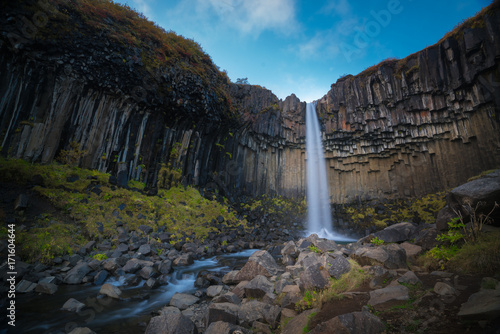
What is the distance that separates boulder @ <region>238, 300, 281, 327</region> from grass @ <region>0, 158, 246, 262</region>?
7952 millimetres

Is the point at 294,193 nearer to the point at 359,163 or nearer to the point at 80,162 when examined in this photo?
the point at 359,163

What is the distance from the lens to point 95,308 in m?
5.54

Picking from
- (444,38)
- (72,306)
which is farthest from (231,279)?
(444,38)

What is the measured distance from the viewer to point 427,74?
71.6 ft

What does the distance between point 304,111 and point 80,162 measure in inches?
1024

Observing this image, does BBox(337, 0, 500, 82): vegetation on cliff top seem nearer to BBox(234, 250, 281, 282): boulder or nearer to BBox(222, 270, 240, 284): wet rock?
BBox(234, 250, 281, 282): boulder

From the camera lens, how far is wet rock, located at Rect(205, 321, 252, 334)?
389cm

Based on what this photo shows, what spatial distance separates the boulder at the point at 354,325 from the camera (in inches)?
115

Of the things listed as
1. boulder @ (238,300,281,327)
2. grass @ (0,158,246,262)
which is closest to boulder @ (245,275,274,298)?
boulder @ (238,300,281,327)

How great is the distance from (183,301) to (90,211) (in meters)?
8.84

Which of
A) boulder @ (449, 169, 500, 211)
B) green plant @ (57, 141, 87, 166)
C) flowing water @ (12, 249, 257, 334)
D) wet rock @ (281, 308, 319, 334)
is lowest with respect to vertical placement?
flowing water @ (12, 249, 257, 334)

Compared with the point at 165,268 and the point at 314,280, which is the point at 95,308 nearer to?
the point at 165,268

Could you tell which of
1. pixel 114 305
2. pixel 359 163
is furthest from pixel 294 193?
pixel 114 305

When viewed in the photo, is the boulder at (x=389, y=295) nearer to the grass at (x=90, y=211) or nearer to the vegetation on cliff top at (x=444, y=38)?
the grass at (x=90, y=211)
